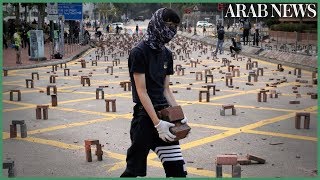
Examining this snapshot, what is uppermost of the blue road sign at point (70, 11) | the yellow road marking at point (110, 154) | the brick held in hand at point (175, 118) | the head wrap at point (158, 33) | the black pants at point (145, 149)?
the blue road sign at point (70, 11)

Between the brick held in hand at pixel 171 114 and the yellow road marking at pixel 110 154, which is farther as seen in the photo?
the yellow road marking at pixel 110 154

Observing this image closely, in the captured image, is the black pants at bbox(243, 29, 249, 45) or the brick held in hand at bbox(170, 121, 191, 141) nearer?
the brick held in hand at bbox(170, 121, 191, 141)

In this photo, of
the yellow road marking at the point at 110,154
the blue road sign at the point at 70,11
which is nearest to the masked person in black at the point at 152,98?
the yellow road marking at the point at 110,154

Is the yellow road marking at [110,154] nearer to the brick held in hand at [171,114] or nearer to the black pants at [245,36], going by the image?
the brick held in hand at [171,114]

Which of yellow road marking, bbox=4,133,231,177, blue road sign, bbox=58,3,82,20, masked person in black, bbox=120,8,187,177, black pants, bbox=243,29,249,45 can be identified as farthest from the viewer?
black pants, bbox=243,29,249,45

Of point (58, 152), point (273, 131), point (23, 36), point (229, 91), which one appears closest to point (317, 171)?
point (273, 131)

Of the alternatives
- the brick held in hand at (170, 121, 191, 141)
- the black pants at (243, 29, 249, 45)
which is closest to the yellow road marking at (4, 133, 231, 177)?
the brick held in hand at (170, 121, 191, 141)

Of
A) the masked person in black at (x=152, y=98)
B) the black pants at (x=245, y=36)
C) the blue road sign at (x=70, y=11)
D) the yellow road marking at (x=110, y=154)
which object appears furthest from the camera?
the black pants at (x=245, y=36)

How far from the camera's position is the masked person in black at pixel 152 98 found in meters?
3.97

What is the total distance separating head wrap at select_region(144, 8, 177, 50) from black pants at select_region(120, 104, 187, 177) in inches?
19.9

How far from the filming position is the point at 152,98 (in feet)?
13.5

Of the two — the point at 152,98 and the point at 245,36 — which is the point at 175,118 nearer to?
the point at 152,98

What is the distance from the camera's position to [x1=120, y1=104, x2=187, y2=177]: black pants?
4.07m

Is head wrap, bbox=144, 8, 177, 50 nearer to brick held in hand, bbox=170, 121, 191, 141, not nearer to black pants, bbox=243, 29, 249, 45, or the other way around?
brick held in hand, bbox=170, 121, 191, 141
